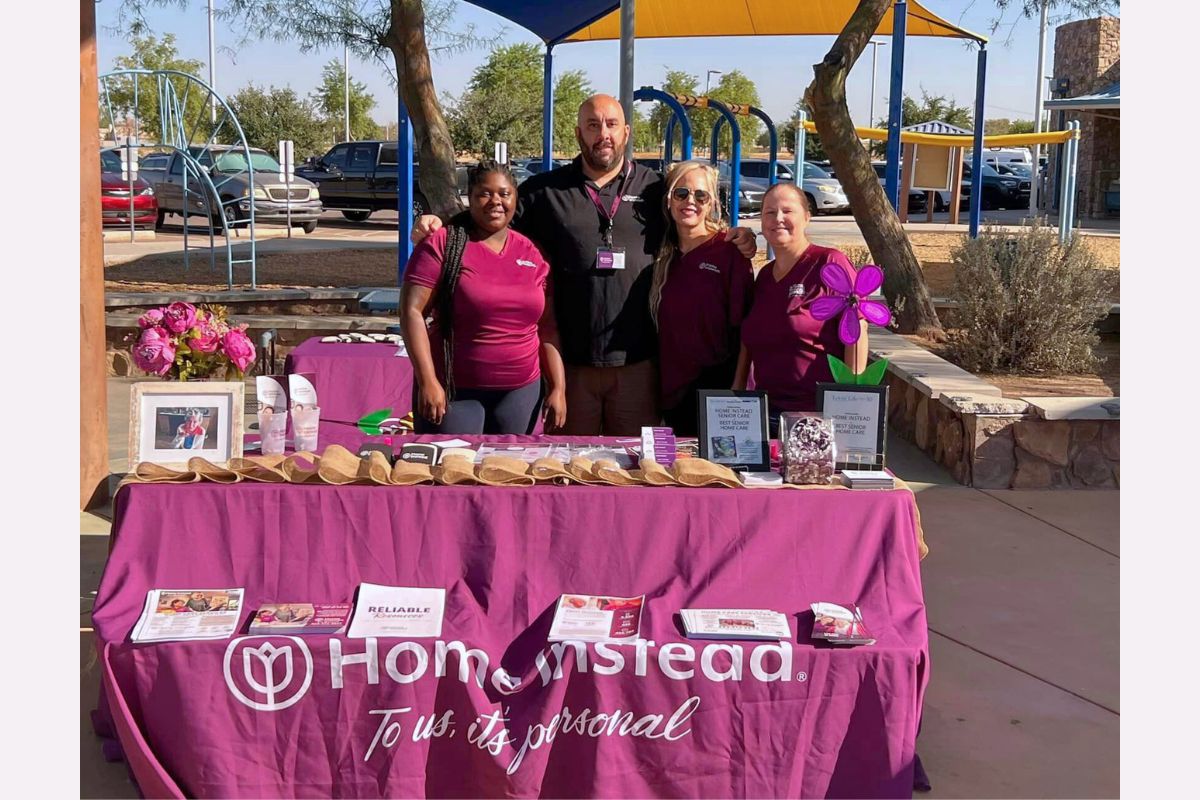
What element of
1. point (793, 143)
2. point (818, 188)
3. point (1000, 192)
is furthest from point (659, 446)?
point (793, 143)

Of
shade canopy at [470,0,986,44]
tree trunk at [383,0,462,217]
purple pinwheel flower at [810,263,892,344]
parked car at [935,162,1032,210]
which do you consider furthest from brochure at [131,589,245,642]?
parked car at [935,162,1032,210]

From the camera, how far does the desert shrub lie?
25.8 feet

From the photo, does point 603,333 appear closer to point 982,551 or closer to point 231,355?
point 231,355

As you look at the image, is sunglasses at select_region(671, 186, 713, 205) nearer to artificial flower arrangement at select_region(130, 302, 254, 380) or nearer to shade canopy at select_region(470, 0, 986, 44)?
artificial flower arrangement at select_region(130, 302, 254, 380)

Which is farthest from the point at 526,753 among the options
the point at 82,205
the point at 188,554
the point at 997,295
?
the point at 997,295

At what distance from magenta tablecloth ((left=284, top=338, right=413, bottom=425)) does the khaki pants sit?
7.08 ft

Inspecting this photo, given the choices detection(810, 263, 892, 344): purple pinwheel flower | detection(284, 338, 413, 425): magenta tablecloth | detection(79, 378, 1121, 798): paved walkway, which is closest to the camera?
detection(79, 378, 1121, 798): paved walkway

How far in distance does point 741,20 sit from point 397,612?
48.3ft

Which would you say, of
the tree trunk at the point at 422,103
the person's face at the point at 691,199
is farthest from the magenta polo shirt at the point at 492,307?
the tree trunk at the point at 422,103

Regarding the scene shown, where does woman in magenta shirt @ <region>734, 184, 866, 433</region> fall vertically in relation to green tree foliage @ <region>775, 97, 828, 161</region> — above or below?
below

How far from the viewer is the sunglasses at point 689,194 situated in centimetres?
419

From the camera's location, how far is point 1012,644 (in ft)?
14.1

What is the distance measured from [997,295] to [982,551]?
9.85 feet

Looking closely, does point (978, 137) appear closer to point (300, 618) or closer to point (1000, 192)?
point (300, 618)
